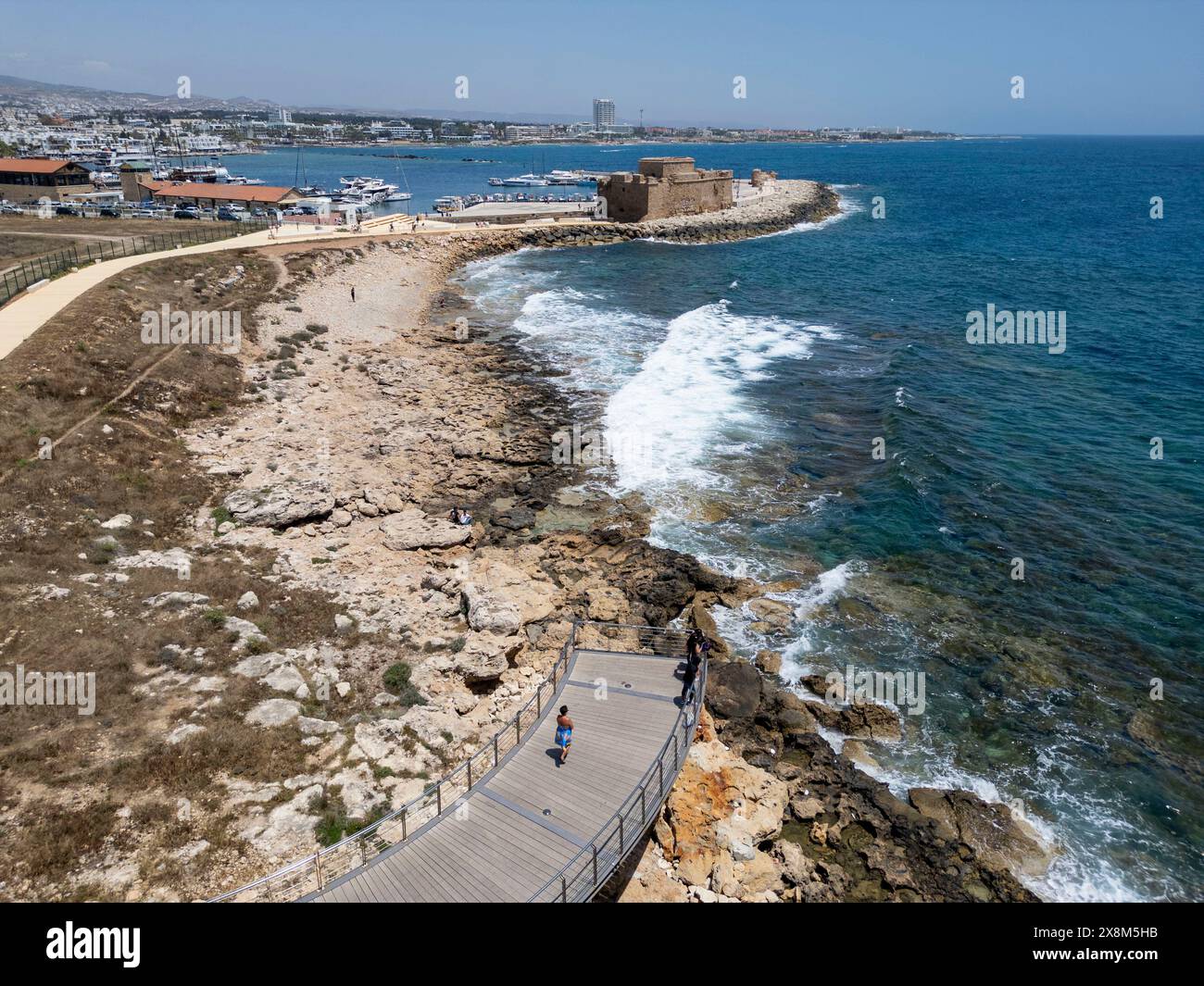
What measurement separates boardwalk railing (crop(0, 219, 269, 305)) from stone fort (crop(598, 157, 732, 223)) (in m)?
38.6

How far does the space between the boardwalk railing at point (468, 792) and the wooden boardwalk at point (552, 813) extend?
0.03 metres

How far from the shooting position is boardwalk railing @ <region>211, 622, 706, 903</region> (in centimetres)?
1110

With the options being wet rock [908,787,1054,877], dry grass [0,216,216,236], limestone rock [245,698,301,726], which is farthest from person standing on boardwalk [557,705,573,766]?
dry grass [0,216,216,236]

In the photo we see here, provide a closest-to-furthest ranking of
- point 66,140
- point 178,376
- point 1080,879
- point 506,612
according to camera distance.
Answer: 1. point 1080,879
2. point 506,612
3. point 178,376
4. point 66,140

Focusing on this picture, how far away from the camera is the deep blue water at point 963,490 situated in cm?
1620

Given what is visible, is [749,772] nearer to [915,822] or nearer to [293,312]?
[915,822]

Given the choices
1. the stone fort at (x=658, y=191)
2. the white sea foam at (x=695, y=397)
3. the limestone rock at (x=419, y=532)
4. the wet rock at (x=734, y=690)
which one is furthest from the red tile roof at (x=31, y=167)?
the wet rock at (x=734, y=690)

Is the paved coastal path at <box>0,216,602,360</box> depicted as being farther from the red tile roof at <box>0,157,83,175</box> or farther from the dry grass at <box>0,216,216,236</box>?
the red tile roof at <box>0,157,83,175</box>

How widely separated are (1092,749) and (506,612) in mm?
14005

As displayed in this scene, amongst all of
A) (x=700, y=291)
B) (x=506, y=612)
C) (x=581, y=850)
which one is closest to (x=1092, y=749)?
(x=581, y=850)

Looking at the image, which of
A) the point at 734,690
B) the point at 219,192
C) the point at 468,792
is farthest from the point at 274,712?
the point at 219,192

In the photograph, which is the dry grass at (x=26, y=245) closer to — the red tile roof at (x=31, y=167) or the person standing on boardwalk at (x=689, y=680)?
the red tile roof at (x=31, y=167)

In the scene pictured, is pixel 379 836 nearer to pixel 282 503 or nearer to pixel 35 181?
pixel 282 503

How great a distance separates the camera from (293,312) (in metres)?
43.2
